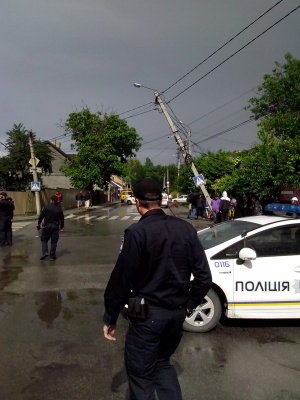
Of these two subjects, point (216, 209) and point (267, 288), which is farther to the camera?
point (216, 209)

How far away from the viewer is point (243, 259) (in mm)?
4961

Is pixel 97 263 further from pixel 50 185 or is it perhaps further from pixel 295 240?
pixel 50 185

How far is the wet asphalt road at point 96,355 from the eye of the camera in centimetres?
360

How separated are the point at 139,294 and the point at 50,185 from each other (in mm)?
64009

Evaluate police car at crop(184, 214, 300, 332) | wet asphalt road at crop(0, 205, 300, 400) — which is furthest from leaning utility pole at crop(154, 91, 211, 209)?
police car at crop(184, 214, 300, 332)

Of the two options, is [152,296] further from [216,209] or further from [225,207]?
[216,209]

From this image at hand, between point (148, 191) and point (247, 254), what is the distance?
2457 millimetres

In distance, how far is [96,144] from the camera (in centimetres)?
4612

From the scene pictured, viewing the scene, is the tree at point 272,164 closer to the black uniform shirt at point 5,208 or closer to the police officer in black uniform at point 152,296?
the black uniform shirt at point 5,208

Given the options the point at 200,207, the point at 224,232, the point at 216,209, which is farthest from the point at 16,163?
the point at 224,232

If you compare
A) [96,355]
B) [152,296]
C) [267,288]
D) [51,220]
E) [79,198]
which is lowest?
[96,355]

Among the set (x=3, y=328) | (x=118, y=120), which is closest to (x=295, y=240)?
(x=3, y=328)

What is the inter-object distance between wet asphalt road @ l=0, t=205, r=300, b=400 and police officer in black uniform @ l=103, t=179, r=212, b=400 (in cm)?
100

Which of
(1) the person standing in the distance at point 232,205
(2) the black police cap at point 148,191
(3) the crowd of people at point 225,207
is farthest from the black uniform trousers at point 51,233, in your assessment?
(1) the person standing in the distance at point 232,205
